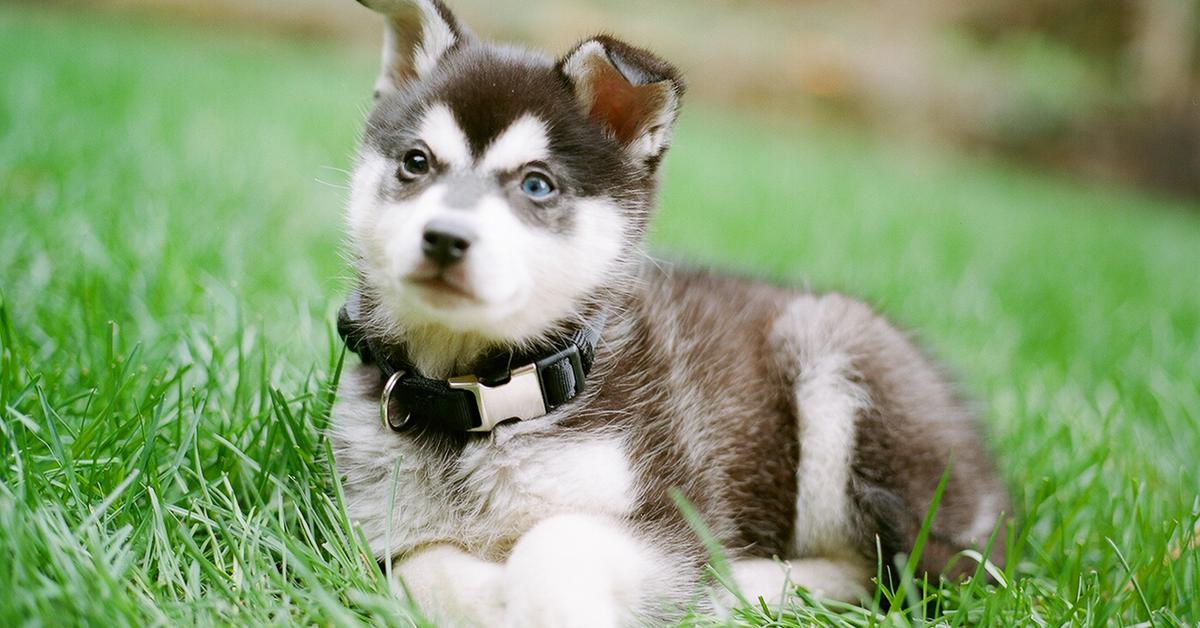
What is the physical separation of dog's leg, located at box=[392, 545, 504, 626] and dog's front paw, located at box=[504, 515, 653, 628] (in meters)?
0.05

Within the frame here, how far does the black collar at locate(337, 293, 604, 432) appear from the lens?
7.22ft

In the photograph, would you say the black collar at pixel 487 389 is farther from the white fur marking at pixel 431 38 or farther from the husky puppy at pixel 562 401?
the white fur marking at pixel 431 38

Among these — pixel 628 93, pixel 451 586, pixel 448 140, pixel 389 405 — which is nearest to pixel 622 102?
pixel 628 93

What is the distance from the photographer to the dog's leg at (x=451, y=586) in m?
1.99

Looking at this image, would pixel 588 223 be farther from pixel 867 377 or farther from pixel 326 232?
pixel 326 232

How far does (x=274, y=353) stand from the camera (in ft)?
9.98

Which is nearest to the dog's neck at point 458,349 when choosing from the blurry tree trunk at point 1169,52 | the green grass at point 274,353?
the green grass at point 274,353

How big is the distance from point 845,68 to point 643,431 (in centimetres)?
1504

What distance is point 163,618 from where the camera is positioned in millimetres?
1736

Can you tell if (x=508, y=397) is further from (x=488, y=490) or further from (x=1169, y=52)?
(x=1169, y=52)

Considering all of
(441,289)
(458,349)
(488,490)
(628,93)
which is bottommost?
(488,490)

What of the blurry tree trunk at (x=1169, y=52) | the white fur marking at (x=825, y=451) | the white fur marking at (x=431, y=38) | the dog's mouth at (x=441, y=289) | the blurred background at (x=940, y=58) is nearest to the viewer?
the dog's mouth at (x=441, y=289)

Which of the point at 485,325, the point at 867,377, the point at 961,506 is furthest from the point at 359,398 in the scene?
the point at 961,506

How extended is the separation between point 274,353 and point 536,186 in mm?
1237
